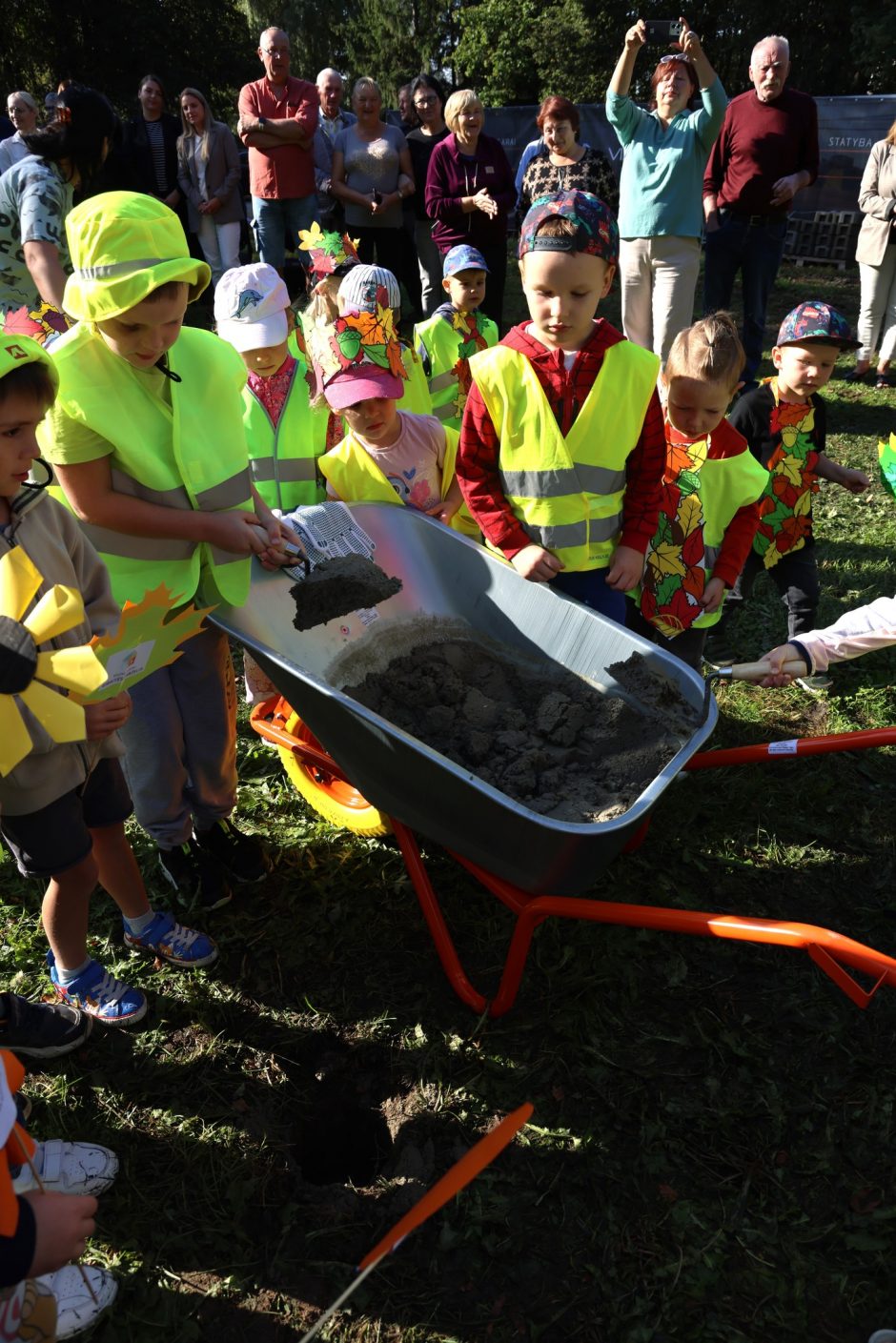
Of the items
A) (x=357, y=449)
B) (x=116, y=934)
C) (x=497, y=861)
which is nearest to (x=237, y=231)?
(x=357, y=449)

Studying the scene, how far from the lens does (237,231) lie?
29.0ft

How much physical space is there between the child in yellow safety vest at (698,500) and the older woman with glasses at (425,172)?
210 inches

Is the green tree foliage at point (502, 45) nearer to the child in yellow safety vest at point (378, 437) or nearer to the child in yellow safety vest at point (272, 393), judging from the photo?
the child in yellow safety vest at point (272, 393)

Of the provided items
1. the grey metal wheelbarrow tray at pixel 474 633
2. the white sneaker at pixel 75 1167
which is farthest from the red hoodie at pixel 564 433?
the white sneaker at pixel 75 1167

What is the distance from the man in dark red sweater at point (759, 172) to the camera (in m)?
6.39

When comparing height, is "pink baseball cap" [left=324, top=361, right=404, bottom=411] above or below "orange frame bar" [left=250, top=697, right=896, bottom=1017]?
above

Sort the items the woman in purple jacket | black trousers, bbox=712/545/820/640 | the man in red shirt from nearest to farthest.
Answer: black trousers, bbox=712/545/820/640, the woman in purple jacket, the man in red shirt

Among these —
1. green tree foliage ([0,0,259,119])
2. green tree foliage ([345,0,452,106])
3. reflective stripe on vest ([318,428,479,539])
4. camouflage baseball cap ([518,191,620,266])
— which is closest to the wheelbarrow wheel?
reflective stripe on vest ([318,428,479,539])

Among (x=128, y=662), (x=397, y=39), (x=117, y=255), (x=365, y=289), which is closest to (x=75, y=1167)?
(x=128, y=662)

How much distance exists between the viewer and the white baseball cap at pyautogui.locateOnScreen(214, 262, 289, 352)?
3.08m

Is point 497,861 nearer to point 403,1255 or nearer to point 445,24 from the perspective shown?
point 403,1255

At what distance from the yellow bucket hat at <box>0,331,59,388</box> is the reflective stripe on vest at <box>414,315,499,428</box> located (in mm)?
2871

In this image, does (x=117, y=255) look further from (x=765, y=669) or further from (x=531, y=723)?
(x=765, y=669)

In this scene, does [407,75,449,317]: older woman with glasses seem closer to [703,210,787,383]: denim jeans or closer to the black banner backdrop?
[703,210,787,383]: denim jeans
